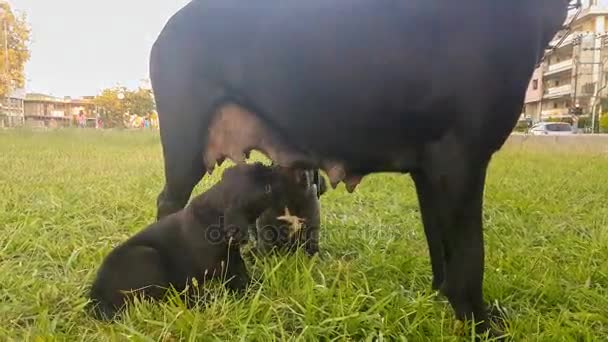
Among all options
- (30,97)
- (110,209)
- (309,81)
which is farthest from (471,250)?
(30,97)

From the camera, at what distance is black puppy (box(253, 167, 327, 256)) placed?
2.41 meters

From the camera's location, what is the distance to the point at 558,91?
39219 millimetres

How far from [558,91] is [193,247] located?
139ft

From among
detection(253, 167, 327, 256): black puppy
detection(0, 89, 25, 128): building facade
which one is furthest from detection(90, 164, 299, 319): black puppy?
detection(0, 89, 25, 128): building facade

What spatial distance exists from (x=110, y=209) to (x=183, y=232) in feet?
5.66

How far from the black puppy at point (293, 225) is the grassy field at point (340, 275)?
13cm

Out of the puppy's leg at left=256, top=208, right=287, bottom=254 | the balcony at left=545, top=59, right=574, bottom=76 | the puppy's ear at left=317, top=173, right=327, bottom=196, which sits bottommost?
the puppy's leg at left=256, top=208, right=287, bottom=254

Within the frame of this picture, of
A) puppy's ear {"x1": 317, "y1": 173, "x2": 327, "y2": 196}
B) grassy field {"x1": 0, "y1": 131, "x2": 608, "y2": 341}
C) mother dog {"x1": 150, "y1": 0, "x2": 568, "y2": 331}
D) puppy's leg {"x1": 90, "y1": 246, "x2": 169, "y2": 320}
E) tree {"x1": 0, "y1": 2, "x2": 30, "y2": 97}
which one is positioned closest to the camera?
mother dog {"x1": 150, "y1": 0, "x2": 568, "y2": 331}

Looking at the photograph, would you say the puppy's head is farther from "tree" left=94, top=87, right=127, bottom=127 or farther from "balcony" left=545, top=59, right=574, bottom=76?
"balcony" left=545, top=59, right=574, bottom=76

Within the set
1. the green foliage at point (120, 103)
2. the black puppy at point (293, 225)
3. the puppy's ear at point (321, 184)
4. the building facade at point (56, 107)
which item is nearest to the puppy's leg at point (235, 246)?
the black puppy at point (293, 225)

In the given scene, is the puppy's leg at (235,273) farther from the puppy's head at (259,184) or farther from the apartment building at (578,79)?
the apartment building at (578,79)

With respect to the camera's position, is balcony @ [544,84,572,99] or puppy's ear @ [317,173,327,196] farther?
balcony @ [544,84,572,99]

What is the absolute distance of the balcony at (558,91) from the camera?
38.1m

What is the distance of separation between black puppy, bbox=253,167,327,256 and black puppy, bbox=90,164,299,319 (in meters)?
0.41
